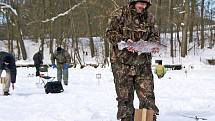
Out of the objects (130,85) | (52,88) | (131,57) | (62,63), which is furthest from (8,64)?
(131,57)

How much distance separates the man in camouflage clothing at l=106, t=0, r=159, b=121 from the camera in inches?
259

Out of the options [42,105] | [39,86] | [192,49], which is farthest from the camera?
[192,49]

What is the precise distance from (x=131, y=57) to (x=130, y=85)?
0.42 meters

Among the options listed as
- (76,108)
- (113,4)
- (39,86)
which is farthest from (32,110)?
(113,4)

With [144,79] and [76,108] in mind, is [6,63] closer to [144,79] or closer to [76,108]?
[76,108]

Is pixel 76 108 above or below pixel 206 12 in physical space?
below

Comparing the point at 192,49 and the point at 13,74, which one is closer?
the point at 13,74

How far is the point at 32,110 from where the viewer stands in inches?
395

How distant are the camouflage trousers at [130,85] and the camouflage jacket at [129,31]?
0.35 feet

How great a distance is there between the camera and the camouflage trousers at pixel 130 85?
6656 millimetres

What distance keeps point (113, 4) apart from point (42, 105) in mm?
28543

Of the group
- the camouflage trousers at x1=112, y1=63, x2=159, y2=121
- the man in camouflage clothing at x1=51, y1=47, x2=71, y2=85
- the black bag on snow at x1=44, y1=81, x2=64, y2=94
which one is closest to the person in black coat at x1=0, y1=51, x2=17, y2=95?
the black bag on snow at x1=44, y1=81, x2=64, y2=94

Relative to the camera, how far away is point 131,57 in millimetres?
6594

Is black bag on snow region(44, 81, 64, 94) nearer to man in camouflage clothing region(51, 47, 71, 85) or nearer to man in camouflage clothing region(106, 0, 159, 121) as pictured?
man in camouflage clothing region(51, 47, 71, 85)
